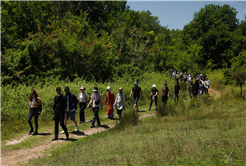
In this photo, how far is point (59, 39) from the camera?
22.3 meters

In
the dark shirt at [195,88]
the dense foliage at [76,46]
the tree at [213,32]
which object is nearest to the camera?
the dark shirt at [195,88]

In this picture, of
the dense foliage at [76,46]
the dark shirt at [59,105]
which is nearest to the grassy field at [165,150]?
the dark shirt at [59,105]

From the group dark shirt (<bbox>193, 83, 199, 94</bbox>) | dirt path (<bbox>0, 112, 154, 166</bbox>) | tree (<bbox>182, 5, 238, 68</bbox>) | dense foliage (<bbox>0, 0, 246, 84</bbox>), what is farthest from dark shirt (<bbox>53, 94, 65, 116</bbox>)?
tree (<bbox>182, 5, 238, 68</bbox>)

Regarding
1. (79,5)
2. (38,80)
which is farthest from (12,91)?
(79,5)

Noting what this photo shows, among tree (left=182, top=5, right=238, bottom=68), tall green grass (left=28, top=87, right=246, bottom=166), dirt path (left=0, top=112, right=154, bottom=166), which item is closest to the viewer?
tall green grass (left=28, top=87, right=246, bottom=166)

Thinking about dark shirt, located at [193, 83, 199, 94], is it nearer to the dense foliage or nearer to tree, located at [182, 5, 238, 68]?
the dense foliage

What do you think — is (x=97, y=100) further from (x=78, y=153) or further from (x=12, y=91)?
(x=12, y=91)

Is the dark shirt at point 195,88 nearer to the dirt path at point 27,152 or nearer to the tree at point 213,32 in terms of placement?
the dirt path at point 27,152

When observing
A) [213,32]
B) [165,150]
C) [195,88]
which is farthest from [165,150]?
[213,32]

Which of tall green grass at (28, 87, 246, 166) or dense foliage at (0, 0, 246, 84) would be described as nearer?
tall green grass at (28, 87, 246, 166)

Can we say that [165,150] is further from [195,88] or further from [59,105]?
[195,88]

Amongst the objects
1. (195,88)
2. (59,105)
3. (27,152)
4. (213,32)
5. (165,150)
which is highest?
(213,32)

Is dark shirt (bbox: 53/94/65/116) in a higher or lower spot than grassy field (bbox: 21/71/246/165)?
higher

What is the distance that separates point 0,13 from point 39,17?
4.42 metres
